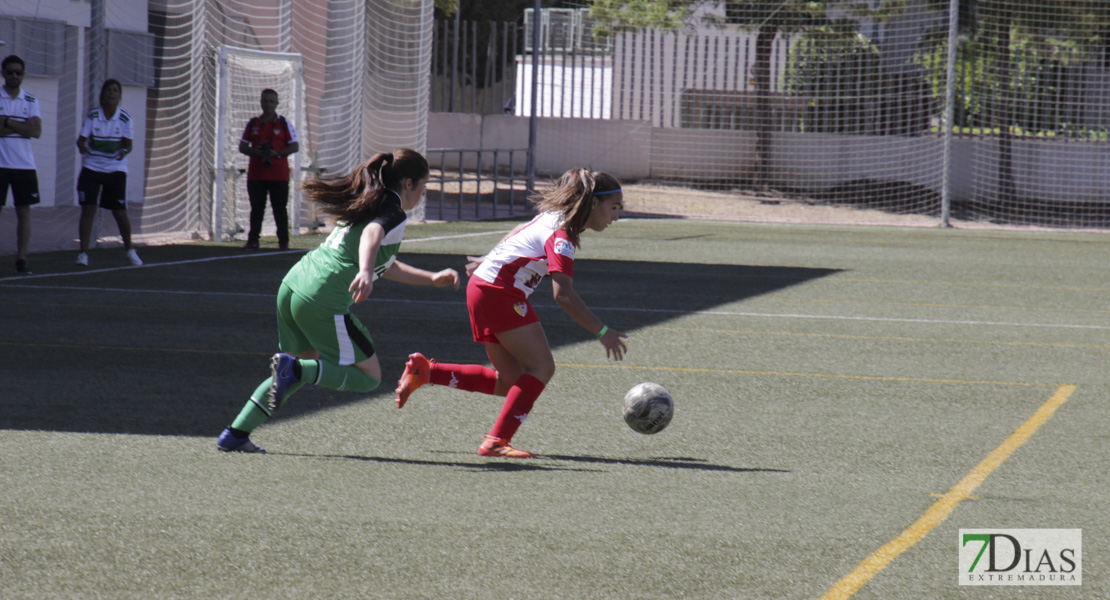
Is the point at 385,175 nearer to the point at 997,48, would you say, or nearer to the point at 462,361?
the point at 462,361

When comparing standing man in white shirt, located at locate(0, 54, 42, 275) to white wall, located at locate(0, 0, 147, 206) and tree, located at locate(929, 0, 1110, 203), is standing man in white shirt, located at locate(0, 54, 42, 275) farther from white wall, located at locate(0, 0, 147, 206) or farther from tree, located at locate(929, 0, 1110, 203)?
tree, located at locate(929, 0, 1110, 203)

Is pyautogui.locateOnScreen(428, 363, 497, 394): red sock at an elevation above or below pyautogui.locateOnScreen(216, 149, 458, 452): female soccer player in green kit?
below

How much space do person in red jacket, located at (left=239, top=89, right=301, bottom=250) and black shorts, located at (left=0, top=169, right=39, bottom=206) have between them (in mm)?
3720

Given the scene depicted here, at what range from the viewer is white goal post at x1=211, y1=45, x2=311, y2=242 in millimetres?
17406

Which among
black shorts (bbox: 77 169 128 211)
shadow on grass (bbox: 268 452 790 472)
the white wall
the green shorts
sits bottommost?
shadow on grass (bbox: 268 452 790 472)

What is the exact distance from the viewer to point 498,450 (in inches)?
233

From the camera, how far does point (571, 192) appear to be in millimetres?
5762

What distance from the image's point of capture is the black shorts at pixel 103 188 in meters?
13.3

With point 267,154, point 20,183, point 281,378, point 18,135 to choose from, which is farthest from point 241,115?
point 281,378

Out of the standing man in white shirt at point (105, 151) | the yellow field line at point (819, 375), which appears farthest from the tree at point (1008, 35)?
the yellow field line at point (819, 375)

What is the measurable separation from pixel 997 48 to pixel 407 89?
13.9 metres

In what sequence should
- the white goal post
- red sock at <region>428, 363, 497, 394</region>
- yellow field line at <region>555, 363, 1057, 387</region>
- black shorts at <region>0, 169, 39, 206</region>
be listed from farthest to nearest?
the white goal post → black shorts at <region>0, 169, 39, 206</region> → yellow field line at <region>555, 363, 1057, 387</region> → red sock at <region>428, 363, 497, 394</region>

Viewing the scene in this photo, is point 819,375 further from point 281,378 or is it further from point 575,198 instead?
point 281,378

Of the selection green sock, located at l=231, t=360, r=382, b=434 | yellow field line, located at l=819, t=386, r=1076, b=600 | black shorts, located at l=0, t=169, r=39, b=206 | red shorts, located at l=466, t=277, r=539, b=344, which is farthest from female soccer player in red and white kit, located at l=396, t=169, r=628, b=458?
black shorts, located at l=0, t=169, r=39, b=206
